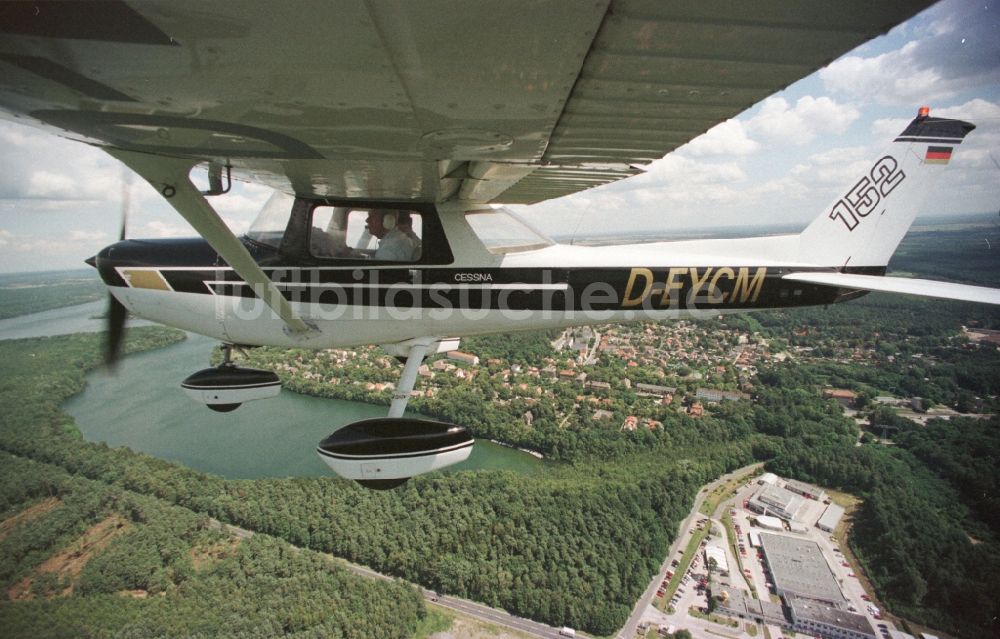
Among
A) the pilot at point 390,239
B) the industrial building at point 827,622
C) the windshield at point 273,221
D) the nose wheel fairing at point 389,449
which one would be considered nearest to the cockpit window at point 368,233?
the pilot at point 390,239

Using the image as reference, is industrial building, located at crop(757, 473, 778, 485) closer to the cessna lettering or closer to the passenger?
the cessna lettering

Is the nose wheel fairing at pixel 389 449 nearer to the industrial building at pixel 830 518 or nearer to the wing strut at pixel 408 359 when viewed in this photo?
the wing strut at pixel 408 359

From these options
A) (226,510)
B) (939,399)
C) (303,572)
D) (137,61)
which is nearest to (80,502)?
(226,510)

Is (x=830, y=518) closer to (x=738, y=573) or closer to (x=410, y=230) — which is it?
(x=738, y=573)

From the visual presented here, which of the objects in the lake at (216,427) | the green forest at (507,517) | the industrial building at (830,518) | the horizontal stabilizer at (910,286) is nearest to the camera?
the horizontal stabilizer at (910,286)

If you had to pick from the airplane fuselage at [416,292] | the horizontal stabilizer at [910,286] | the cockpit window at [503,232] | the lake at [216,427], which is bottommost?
the lake at [216,427]

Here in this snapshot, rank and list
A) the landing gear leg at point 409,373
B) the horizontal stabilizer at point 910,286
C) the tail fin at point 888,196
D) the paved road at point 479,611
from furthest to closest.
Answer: the paved road at point 479,611, the tail fin at point 888,196, the landing gear leg at point 409,373, the horizontal stabilizer at point 910,286
